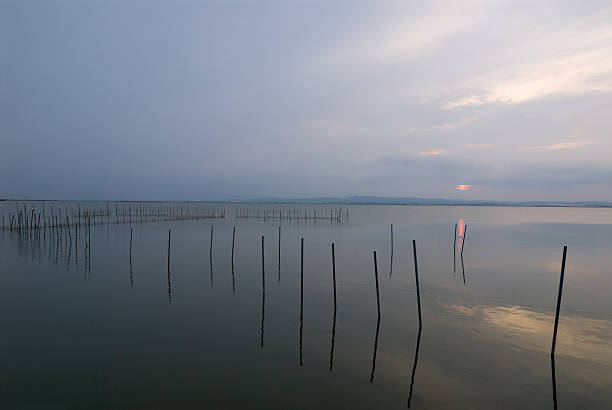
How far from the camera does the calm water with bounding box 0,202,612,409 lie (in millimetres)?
4777

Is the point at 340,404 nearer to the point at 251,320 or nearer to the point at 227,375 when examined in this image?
the point at 227,375

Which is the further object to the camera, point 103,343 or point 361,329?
point 361,329

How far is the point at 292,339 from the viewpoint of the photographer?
6543 millimetres

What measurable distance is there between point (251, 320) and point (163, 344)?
1.84m

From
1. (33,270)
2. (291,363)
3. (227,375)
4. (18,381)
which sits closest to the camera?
(18,381)

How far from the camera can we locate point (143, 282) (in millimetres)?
10688

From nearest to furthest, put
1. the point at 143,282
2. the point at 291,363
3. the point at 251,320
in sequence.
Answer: the point at 291,363, the point at 251,320, the point at 143,282

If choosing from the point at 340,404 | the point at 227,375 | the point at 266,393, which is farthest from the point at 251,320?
the point at 340,404

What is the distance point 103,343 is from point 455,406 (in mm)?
5592

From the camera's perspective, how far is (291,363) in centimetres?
564

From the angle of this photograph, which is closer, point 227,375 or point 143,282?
point 227,375

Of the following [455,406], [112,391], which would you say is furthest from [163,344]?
[455,406]

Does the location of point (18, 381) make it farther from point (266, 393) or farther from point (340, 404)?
point (340, 404)

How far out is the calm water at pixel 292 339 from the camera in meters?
4.78
